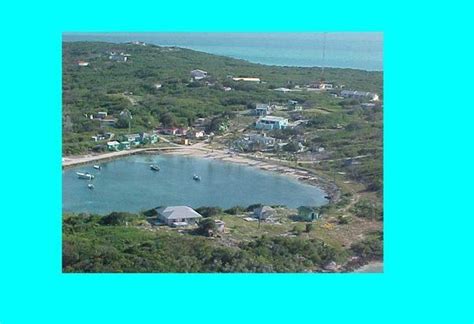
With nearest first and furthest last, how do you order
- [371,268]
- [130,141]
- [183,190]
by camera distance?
[371,268], [183,190], [130,141]

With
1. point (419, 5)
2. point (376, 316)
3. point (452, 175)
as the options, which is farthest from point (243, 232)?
point (419, 5)

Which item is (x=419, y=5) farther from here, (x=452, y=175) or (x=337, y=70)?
(x=452, y=175)

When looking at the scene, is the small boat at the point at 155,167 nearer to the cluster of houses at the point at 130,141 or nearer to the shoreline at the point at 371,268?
the cluster of houses at the point at 130,141

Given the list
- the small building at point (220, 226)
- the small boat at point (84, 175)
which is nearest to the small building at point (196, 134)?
the small building at point (220, 226)

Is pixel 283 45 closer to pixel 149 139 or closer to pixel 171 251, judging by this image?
pixel 149 139

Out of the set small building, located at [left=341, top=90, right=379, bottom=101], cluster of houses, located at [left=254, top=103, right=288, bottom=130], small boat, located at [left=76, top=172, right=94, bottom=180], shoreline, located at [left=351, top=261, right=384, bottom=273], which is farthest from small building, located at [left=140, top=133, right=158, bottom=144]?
shoreline, located at [left=351, top=261, right=384, bottom=273]

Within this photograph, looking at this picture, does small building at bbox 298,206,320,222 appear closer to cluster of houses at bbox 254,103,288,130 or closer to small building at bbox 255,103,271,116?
cluster of houses at bbox 254,103,288,130

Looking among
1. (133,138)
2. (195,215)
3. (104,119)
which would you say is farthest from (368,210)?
(104,119)
